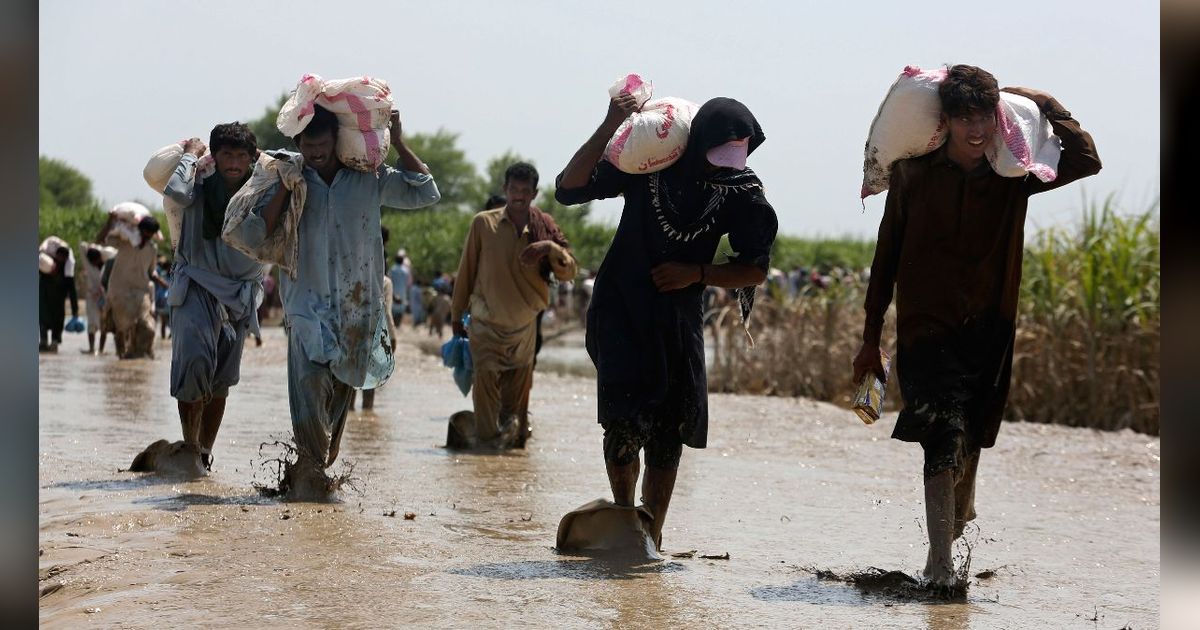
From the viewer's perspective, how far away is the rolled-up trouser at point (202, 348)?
24.3 ft

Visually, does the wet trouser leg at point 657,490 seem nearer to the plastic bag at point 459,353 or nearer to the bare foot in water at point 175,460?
the bare foot in water at point 175,460

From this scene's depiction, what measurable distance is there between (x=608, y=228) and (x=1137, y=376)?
38.7 meters

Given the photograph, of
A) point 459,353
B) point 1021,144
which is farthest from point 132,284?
point 1021,144

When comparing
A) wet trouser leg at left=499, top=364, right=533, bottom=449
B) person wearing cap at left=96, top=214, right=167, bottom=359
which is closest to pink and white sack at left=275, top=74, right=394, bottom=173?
wet trouser leg at left=499, top=364, right=533, bottom=449

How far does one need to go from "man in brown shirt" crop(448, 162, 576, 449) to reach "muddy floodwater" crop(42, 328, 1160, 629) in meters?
0.53

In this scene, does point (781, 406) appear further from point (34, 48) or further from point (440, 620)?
point (34, 48)

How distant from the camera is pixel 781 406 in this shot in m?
14.8

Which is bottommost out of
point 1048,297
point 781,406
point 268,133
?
point 781,406

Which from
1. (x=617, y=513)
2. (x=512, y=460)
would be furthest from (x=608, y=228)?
(x=617, y=513)

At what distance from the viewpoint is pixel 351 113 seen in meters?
6.66

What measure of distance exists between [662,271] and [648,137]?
1.70ft

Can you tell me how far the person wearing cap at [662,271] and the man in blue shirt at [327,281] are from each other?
4.73 feet

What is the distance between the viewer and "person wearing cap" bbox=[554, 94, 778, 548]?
5605mm

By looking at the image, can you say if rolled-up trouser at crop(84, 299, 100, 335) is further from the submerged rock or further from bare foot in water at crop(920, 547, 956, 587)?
bare foot in water at crop(920, 547, 956, 587)
